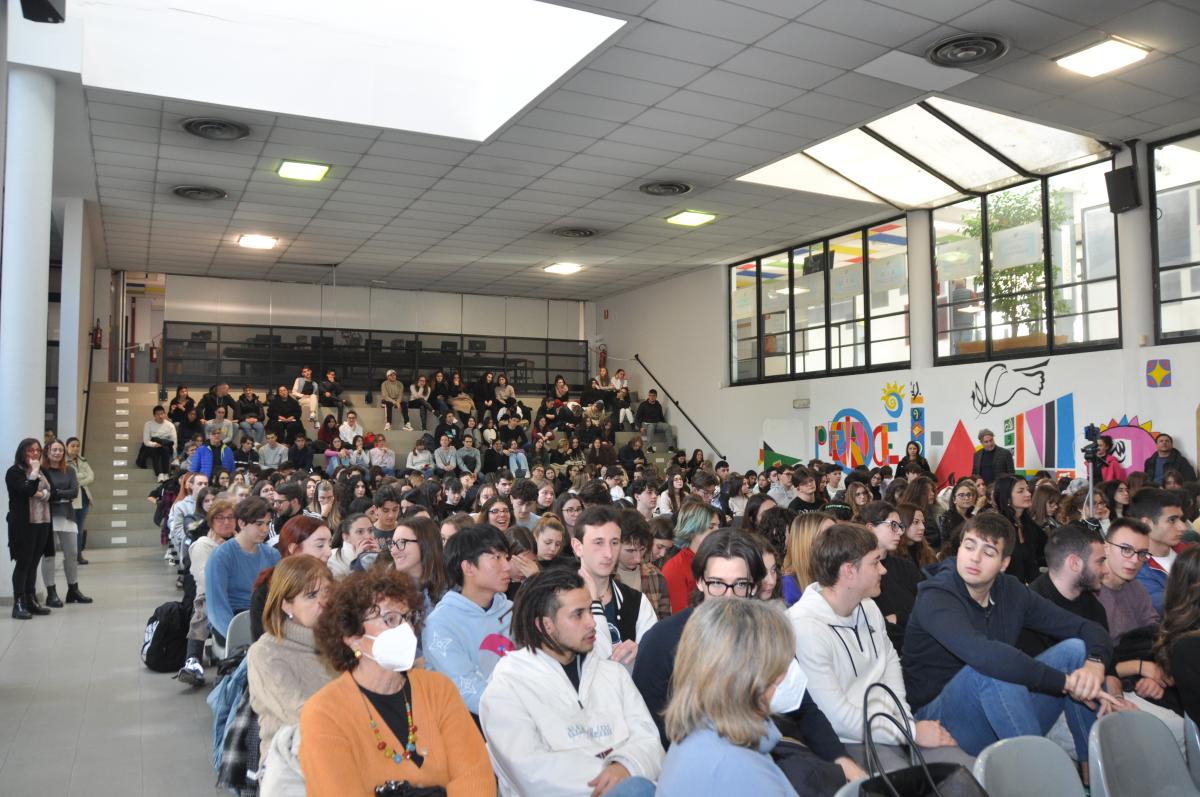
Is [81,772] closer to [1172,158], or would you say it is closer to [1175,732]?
[1175,732]

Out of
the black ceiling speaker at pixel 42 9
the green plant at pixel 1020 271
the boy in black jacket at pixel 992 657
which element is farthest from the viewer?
the green plant at pixel 1020 271

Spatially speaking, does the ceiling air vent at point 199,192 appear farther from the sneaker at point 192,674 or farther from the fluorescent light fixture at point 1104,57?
the fluorescent light fixture at point 1104,57

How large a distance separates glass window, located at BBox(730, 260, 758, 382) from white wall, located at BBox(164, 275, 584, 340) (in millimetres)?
5689

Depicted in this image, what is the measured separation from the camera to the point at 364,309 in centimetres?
2106

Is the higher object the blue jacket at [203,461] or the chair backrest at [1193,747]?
the blue jacket at [203,461]

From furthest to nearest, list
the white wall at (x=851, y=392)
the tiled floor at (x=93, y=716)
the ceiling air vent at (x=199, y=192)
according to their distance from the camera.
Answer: the ceiling air vent at (x=199, y=192)
the white wall at (x=851, y=392)
the tiled floor at (x=93, y=716)

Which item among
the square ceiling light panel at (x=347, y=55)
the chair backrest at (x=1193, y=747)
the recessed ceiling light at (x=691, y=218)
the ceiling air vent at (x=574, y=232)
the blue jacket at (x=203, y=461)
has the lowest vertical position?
the chair backrest at (x=1193, y=747)

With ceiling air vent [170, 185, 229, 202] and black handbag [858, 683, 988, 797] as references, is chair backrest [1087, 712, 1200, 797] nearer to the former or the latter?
black handbag [858, 683, 988, 797]

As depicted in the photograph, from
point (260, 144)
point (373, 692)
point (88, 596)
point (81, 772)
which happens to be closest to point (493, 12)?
point (260, 144)

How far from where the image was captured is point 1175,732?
3.38 meters

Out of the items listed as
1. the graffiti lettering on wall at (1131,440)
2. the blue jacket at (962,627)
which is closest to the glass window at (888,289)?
the graffiti lettering on wall at (1131,440)

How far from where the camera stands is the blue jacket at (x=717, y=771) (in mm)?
2168

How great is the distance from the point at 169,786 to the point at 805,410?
13126 millimetres

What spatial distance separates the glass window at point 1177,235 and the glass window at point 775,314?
6649mm
